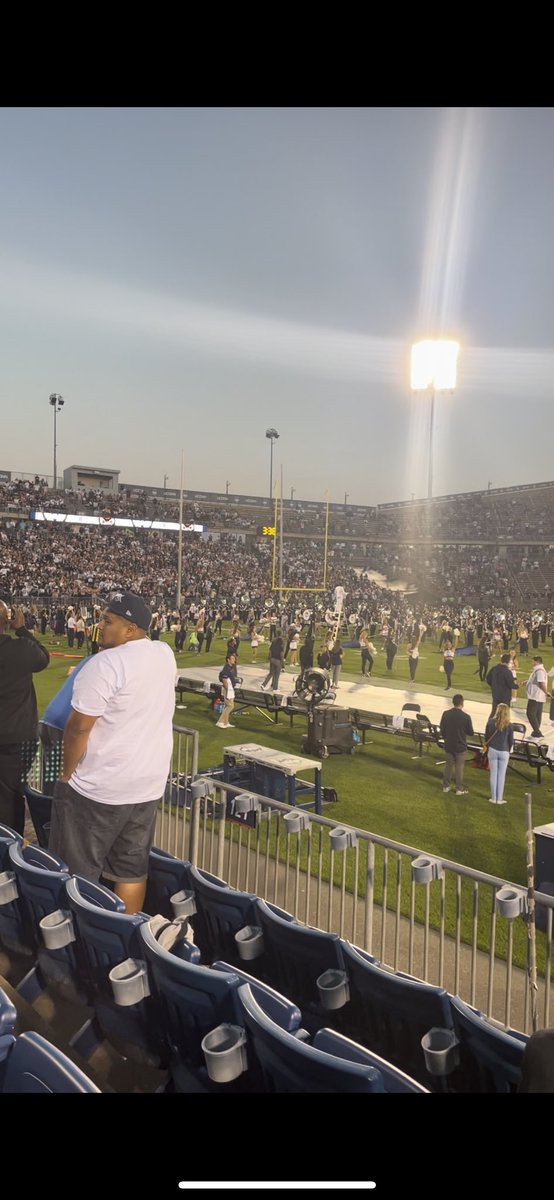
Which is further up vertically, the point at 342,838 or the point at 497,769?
the point at 342,838

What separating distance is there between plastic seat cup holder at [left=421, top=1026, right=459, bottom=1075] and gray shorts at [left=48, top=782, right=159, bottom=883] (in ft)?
5.58

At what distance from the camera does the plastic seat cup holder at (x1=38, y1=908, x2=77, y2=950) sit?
9.57 ft

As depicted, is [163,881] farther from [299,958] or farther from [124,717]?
[299,958]

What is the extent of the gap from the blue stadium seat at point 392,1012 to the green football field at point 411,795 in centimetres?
363

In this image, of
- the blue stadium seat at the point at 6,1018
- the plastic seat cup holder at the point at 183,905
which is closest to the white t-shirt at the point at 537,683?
the plastic seat cup holder at the point at 183,905

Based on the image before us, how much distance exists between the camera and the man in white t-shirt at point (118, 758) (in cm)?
350

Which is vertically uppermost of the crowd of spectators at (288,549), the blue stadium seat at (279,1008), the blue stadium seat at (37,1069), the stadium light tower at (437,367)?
the stadium light tower at (437,367)

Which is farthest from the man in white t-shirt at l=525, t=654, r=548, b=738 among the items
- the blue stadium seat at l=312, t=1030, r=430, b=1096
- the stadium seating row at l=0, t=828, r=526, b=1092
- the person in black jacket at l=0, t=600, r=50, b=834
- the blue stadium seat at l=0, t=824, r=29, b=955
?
the blue stadium seat at l=312, t=1030, r=430, b=1096

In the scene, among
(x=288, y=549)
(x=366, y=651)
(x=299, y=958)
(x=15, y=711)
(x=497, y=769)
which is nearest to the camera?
(x=299, y=958)

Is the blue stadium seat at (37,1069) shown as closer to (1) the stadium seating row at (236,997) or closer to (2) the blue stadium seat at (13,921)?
(1) the stadium seating row at (236,997)

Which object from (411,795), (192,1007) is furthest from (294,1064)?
(411,795)

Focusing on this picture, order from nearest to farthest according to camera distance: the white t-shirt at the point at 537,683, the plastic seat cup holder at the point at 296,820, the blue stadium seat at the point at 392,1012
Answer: the blue stadium seat at the point at 392,1012 < the plastic seat cup holder at the point at 296,820 < the white t-shirt at the point at 537,683

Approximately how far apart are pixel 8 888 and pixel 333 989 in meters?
1.50

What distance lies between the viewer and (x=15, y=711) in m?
4.74
